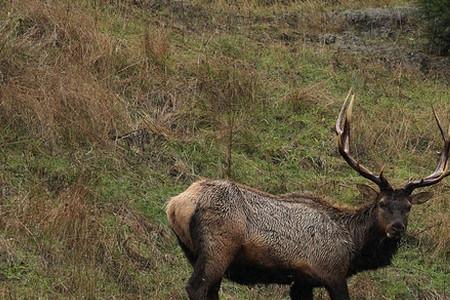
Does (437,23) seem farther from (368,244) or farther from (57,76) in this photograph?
(368,244)

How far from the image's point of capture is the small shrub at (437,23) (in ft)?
48.9

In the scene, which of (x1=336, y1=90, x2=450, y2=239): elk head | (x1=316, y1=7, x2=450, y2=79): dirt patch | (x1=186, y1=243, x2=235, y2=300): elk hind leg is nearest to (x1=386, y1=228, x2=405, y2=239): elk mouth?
(x1=336, y1=90, x2=450, y2=239): elk head

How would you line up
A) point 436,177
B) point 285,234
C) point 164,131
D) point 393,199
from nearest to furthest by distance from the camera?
point 285,234 < point 393,199 < point 436,177 < point 164,131

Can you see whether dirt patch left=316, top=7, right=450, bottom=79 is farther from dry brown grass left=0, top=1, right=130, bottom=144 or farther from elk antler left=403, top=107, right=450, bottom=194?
elk antler left=403, top=107, right=450, bottom=194

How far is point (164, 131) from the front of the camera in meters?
11.0

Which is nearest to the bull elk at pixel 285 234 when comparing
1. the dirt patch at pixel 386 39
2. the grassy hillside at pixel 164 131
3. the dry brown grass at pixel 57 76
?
the grassy hillside at pixel 164 131

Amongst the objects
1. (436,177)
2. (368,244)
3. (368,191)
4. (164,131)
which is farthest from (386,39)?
(368,244)

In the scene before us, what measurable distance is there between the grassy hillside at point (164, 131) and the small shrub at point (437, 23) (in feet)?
0.96

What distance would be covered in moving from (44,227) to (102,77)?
349cm

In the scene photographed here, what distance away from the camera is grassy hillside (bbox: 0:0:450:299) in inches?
343

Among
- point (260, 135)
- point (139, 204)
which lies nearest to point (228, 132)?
point (260, 135)

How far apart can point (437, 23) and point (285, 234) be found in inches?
320

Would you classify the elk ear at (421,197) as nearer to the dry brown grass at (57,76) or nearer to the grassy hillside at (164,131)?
the grassy hillside at (164,131)

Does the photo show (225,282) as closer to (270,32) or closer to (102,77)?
(102,77)
